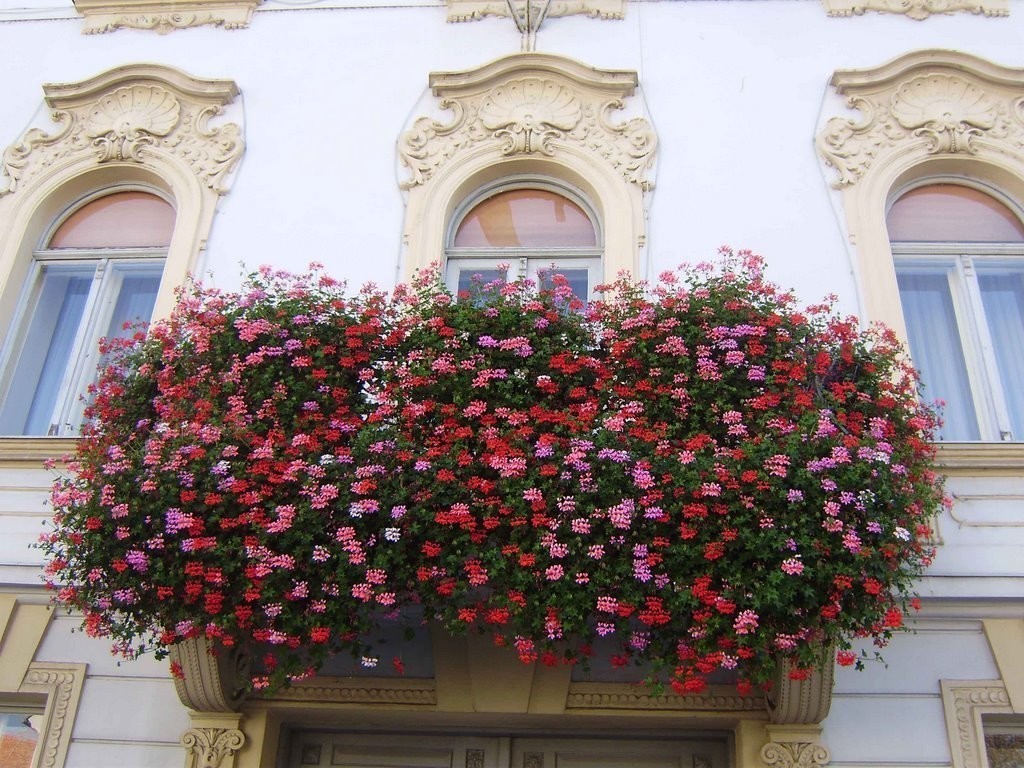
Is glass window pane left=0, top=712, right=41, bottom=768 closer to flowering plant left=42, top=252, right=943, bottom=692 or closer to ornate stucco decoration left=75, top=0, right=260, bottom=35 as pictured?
flowering plant left=42, top=252, right=943, bottom=692

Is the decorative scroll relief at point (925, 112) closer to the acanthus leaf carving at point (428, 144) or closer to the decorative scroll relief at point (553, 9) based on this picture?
the decorative scroll relief at point (553, 9)

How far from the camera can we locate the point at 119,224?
307 inches

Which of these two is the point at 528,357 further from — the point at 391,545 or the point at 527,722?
the point at 527,722

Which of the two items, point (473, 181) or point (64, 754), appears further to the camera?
point (473, 181)

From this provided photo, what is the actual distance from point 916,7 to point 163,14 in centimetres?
562

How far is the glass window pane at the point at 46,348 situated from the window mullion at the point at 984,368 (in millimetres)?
5767

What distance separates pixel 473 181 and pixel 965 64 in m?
3.45

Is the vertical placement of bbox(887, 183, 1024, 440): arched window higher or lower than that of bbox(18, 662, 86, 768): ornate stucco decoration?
higher

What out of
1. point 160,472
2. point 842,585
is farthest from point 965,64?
point 160,472

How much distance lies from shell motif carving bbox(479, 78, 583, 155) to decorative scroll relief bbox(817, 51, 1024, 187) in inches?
68.8

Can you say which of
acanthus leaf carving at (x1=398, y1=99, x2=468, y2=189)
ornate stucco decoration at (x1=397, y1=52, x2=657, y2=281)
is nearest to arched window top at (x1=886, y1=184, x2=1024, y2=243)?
ornate stucco decoration at (x1=397, y1=52, x2=657, y2=281)

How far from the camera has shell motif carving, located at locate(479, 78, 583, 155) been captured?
7.45 meters

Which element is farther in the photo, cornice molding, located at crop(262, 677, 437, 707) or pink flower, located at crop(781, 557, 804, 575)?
cornice molding, located at crop(262, 677, 437, 707)

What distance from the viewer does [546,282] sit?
6898 mm
